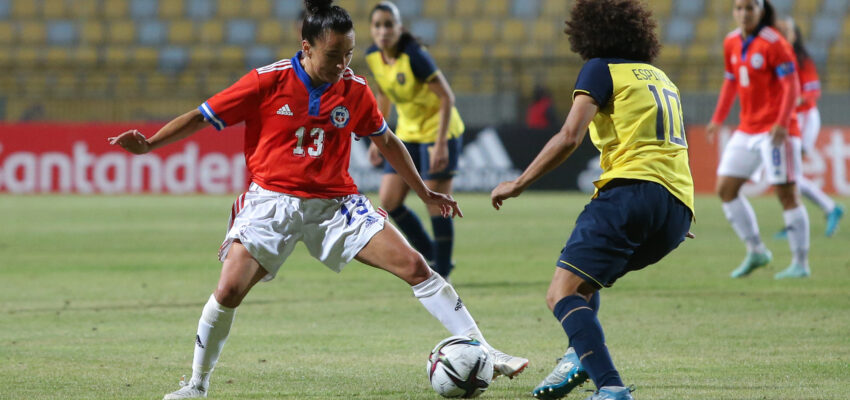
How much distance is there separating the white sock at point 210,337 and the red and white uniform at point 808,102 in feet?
31.7

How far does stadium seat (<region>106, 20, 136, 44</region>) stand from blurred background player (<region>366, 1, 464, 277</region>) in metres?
20.2

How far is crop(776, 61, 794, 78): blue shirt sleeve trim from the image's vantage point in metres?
9.94

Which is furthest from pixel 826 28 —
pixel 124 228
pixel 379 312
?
pixel 379 312

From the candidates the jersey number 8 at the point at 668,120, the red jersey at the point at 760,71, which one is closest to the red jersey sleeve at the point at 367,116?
the jersey number 8 at the point at 668,120

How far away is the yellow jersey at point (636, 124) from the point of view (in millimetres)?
4852

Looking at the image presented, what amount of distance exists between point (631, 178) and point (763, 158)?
18.5ft

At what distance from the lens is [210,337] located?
5121 millimetres

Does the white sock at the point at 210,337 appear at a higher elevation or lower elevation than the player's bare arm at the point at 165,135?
lower

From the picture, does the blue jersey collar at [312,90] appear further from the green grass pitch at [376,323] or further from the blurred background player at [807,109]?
the blurred background player at [807,109]

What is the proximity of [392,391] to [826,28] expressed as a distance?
24232 mm

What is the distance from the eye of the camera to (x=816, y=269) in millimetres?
10742

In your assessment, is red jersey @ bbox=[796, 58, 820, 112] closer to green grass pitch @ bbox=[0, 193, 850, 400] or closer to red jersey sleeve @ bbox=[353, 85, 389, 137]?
green grass pitch @ bbox=[0, 193, 850, 400]

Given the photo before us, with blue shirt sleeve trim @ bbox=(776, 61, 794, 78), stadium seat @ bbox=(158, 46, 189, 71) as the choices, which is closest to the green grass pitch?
blue shirt sleeve trim @ bbox=(776, 61, 794, 78)

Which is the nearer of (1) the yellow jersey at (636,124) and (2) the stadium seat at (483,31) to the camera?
(1) the yellow jersey at (636,124)
